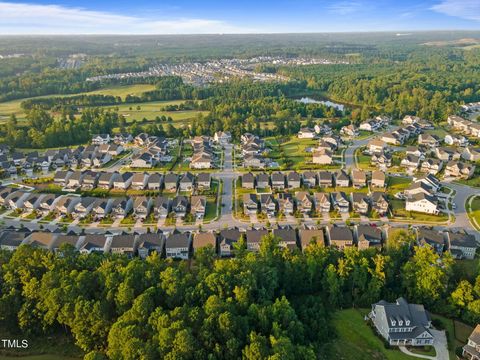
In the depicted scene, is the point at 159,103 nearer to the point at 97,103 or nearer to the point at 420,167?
the point at 97,103

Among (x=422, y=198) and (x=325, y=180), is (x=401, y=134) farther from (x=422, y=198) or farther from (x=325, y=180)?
(x=422, y=198)

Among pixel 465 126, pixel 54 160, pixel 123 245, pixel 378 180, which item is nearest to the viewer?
pixel 123 245

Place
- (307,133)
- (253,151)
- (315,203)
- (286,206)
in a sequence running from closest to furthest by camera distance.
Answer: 1. (286,206)
2. (315,203)
3. (253,151)
4. (307,133)

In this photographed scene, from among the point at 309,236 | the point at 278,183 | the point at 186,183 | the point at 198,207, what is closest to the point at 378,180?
the point at 278,183

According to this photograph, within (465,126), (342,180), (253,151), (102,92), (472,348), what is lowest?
(472,348)

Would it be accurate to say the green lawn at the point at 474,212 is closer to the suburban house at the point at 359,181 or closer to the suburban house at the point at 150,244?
the suburban house at the point at 359,181

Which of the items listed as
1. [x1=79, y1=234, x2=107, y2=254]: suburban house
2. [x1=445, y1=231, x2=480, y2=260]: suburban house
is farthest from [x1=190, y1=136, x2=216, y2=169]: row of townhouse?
[x1=445, y1=231, x2=480, y2=260]: suburban house

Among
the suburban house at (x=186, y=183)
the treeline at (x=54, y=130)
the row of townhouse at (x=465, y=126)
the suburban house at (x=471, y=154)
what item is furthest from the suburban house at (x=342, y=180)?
the treeline at (x=54, y=130)
